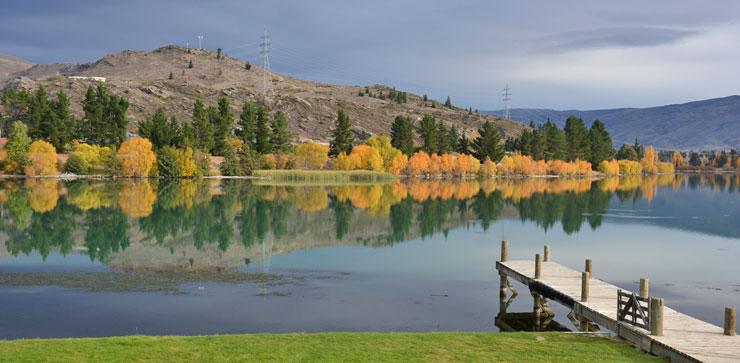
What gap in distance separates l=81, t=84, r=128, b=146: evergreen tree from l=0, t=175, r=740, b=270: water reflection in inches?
2115

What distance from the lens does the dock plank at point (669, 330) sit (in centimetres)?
1708

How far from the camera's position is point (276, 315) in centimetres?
2520

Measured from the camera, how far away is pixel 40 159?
132250 millimetres

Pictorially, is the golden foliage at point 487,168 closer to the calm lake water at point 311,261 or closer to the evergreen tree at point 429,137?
the evergreen tree at point 429,137

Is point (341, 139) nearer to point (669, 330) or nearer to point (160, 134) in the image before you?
point (160, 134)

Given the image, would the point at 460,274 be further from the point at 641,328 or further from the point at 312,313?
the point at 641,328

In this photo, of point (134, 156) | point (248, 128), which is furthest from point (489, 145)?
point (134, 156)

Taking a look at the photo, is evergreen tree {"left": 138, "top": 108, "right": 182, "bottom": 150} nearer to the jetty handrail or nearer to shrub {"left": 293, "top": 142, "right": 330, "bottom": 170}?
shrub {"left": 293, "top": 142, "right": 330, "bottom": 170}

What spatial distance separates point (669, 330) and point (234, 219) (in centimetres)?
4526

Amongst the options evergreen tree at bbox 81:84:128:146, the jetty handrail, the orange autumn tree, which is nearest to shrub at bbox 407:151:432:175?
the orange autumn tree

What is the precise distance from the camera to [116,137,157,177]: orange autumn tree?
13650cm

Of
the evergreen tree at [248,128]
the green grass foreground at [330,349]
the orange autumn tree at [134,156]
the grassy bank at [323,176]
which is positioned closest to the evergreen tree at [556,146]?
the grassy bank at [323,176]

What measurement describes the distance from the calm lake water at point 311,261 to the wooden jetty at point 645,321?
1.42 m

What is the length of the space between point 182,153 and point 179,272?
11037 centimetres
